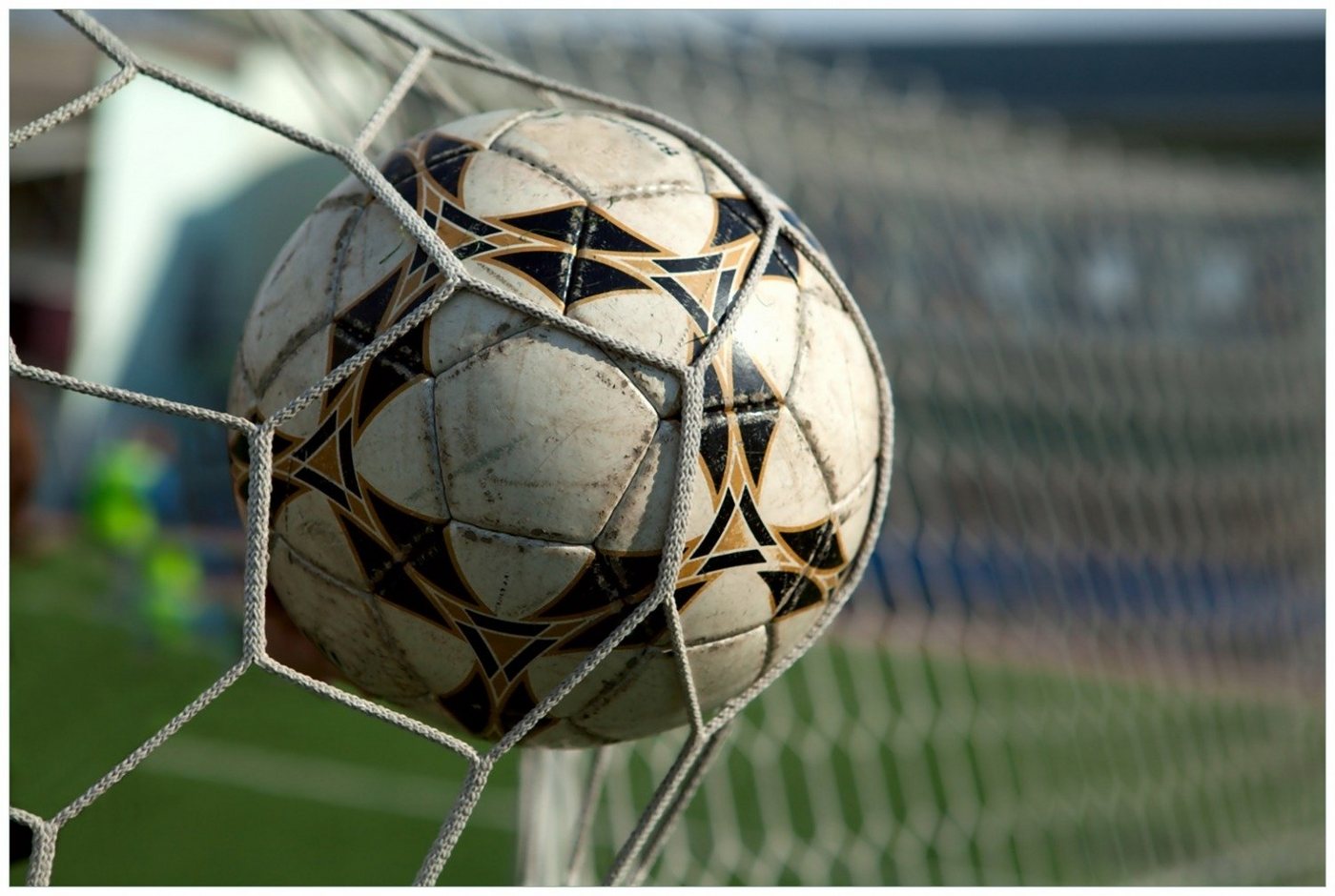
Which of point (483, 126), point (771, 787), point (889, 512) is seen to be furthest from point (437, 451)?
point (889, 512)

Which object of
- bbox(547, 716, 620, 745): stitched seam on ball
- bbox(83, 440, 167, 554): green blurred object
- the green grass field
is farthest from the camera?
→ bbox(83, 440, 167, 554): green blurred object

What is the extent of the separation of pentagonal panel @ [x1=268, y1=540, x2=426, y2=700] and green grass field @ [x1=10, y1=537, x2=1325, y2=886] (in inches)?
93.4

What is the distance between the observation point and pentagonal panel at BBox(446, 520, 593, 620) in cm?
143

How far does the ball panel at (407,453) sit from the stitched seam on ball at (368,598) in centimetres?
15

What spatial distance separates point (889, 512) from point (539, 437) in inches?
294

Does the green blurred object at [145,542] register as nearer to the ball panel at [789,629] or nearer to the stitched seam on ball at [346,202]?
the stitched seam on ball at [346,202]

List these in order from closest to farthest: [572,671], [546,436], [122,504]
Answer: [546,436] < [572,671] < [122,504]

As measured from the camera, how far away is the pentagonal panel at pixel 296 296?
5.05 ft

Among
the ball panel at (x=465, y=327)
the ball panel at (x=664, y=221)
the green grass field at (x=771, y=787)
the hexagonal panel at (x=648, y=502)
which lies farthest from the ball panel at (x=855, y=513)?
the green grass field at (x=771, y=787)

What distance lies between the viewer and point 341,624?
5.15 ft

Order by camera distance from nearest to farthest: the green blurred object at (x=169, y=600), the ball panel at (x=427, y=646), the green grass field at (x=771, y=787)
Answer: the ball panel at (x=427, y=646)
the green grass field at (x=771, y=787)
the green blurred object at (x=169, y=600)

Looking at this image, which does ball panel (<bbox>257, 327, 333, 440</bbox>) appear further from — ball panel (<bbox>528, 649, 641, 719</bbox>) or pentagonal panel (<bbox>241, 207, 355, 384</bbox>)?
ball panel (<bbox>528, 649, 641, 719</bbox>)

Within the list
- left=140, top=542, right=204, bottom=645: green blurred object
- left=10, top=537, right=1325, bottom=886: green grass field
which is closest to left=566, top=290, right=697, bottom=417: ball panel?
left=10, top=537, right=1325, bottom=886: green grass field

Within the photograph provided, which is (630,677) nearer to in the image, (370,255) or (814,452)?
(814,452)
